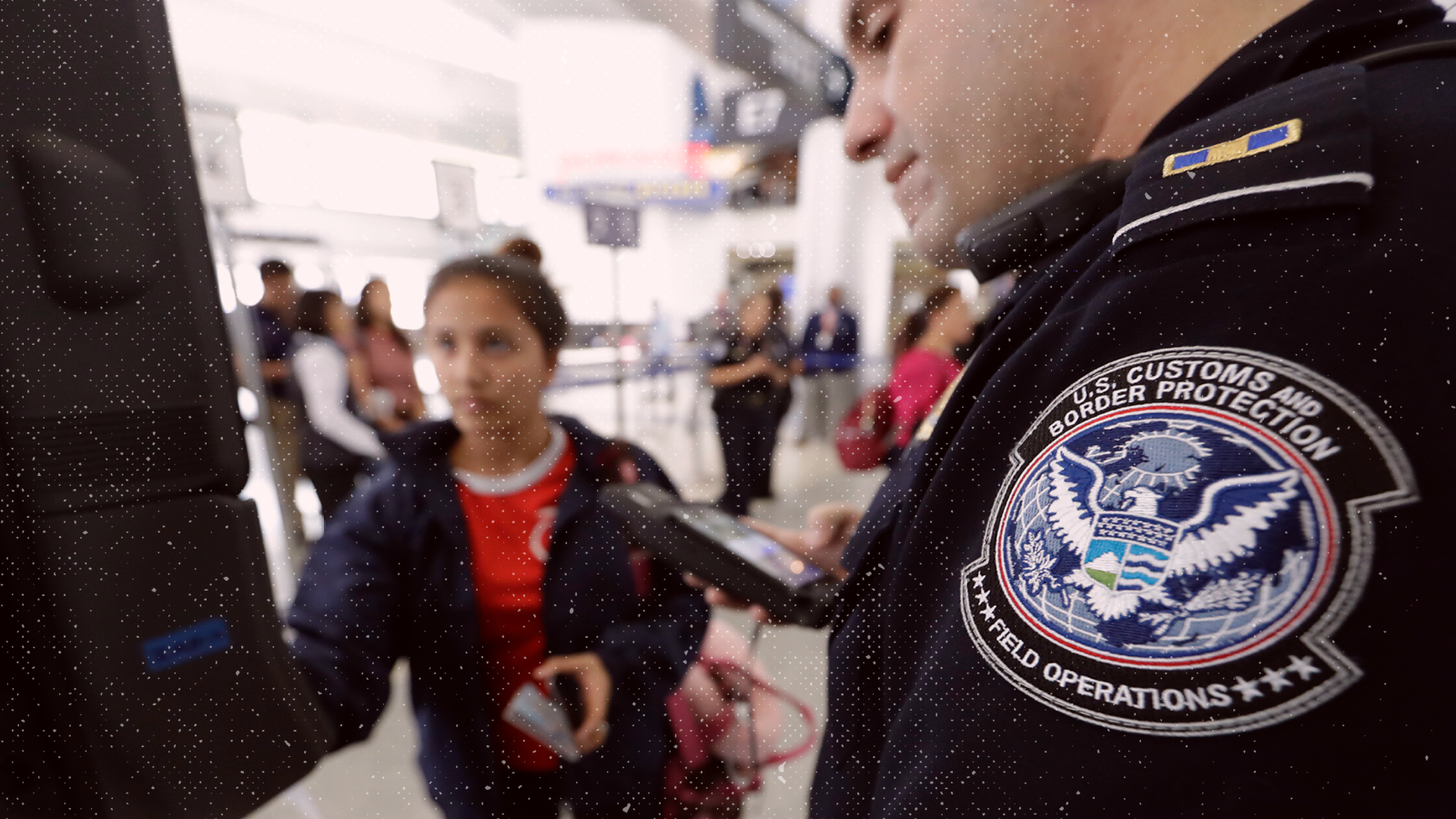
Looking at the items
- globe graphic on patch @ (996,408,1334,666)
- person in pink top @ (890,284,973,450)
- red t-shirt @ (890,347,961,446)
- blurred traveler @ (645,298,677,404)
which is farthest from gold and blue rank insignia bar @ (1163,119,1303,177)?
blurred traveler @ (645,298,677,404)

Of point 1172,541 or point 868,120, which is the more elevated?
point 868,120

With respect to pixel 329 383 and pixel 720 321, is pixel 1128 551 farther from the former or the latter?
pixel 720 321

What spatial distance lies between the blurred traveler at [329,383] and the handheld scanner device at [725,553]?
1.08 m

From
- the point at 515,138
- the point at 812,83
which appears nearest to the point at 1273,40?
the point at 812,83

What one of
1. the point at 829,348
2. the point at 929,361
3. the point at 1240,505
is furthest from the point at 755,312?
the point at 1240,505

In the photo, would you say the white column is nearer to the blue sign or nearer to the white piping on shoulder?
the blue sign

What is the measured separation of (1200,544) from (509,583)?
0.72 metres

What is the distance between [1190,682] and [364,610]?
0.72m

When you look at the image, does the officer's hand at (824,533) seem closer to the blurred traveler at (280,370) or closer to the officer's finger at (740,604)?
the officer's finger at (740,604)

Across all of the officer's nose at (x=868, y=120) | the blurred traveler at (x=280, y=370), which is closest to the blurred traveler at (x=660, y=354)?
the blurred traveler at (x=280, y=370)

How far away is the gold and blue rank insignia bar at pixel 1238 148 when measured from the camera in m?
0.19

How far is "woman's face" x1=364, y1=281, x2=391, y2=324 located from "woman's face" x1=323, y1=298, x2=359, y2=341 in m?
0.10

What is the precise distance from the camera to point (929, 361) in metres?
1.58

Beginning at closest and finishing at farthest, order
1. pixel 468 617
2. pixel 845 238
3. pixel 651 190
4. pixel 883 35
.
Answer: pixel 883 35 → pixel 468 617 → pixel 845 238 → pixel 651 190
